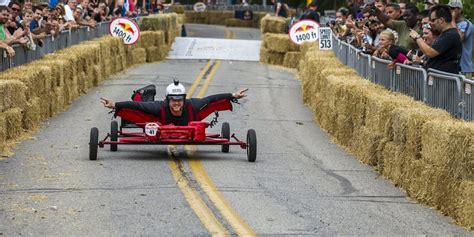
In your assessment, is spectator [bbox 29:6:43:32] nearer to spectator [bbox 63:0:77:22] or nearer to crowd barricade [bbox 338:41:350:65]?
spectator [bbox 63:0:77:22]

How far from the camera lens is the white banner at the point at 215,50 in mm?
43750

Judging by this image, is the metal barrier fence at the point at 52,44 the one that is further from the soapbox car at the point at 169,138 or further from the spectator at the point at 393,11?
the spectator at the point at 393,11

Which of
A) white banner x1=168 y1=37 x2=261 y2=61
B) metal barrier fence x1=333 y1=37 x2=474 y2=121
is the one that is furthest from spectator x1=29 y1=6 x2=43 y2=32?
white banner x1=168 y1=37 x2=261 y2=61

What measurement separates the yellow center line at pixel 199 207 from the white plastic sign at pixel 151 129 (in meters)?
1.07

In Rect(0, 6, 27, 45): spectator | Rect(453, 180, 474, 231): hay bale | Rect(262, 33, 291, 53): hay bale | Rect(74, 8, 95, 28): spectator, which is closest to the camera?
Rect(453, 180, 474, 231): hay bale

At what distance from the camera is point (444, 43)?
1509 centimetres

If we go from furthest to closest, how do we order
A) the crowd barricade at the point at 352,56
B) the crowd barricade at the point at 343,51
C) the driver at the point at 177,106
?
the crowd barricade at the point at 343,51 → the crowd barricade at the point at 352,56 → the driver at the point at 177,106

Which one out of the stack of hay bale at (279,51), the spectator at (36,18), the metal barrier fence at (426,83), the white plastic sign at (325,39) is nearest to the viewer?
the metal barrier fence at (426,83)

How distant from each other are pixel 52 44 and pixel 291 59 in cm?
1497

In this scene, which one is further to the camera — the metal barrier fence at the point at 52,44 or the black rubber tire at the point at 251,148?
the metal barrier fence at the point at 52,44

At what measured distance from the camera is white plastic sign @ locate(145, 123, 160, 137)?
52.6ft

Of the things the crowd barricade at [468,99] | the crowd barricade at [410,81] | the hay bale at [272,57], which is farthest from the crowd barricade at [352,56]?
the hay bale at [272,57]

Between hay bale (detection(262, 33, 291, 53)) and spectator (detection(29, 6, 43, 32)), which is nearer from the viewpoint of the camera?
spectator (detection(29, 6, 43, 32))

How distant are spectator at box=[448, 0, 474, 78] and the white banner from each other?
26631 millimetres
